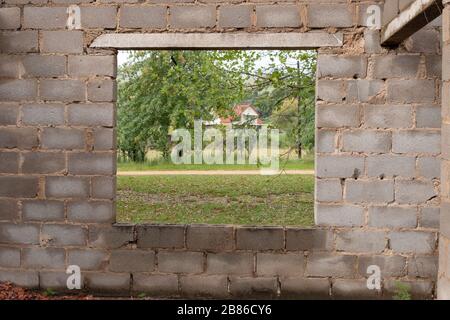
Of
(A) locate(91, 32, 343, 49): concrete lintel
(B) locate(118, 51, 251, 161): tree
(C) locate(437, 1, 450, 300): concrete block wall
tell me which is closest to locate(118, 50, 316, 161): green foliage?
(B) locate(118, 51, 251, 161): tree

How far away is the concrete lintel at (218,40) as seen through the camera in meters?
5.09

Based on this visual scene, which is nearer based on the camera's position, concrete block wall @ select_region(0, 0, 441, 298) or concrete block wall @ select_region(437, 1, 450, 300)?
concrete block wall @ select_region(437, 1, 450, 300)

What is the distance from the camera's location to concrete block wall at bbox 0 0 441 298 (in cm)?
510

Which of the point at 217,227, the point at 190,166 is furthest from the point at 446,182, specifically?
the point at 190,166

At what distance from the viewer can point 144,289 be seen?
531 centimetres

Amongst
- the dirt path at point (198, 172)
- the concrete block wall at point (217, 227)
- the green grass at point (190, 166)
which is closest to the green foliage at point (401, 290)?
the concrete block wall at point (217, 227)

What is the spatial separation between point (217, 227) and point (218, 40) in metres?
1.84

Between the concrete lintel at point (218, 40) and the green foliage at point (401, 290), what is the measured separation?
2.40 meters

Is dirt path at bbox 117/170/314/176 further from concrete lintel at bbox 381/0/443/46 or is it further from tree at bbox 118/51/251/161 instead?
concrete lintel at bbox 381/0/443/46

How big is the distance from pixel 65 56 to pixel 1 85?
716 millimetres

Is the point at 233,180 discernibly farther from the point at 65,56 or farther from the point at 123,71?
the point at 65,56

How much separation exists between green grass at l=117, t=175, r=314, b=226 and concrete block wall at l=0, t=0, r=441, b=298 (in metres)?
4.70
